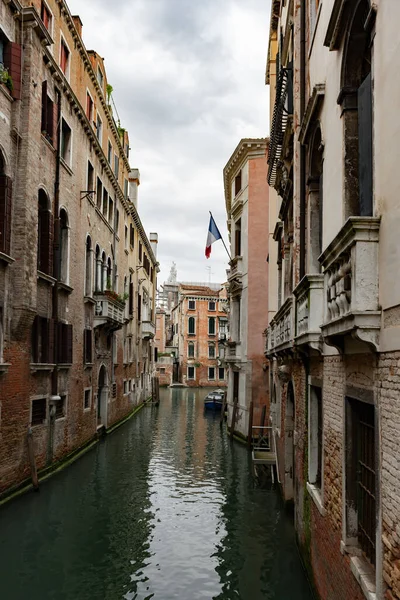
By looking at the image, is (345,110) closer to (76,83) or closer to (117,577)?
(117,577)

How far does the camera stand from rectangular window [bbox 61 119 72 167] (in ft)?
50.1

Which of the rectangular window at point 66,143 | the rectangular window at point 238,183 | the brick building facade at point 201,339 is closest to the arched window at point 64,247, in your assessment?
the rectangular window at point 66,143

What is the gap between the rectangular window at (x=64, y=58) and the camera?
15.0 m

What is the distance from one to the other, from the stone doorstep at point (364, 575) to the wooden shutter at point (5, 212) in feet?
27.3

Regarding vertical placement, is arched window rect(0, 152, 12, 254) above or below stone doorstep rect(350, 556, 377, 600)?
above

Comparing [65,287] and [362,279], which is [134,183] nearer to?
[65,287]

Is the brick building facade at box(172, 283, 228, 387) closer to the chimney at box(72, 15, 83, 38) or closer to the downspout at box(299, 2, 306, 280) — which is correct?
the chimney at box(72, 15, 83, 38)

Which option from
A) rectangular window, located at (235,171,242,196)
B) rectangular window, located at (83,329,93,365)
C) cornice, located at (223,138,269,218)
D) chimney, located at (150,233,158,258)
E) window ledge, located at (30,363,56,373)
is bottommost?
window ledge, located at (30,363,56,373)

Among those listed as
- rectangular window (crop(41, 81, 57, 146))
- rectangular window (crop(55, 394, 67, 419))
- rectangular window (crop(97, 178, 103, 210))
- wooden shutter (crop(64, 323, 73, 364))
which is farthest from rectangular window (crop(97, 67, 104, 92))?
rectangular window (crop(55, 394, 67, 419))

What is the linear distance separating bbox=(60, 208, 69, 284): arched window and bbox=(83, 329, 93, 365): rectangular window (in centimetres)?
289

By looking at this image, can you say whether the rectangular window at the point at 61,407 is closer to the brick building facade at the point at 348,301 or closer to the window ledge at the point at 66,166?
the window ledge at the point at 66,166

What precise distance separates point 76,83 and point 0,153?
654 centimetres

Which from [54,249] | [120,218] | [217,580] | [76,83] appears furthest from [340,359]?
[120,218]

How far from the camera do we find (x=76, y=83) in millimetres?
16266
